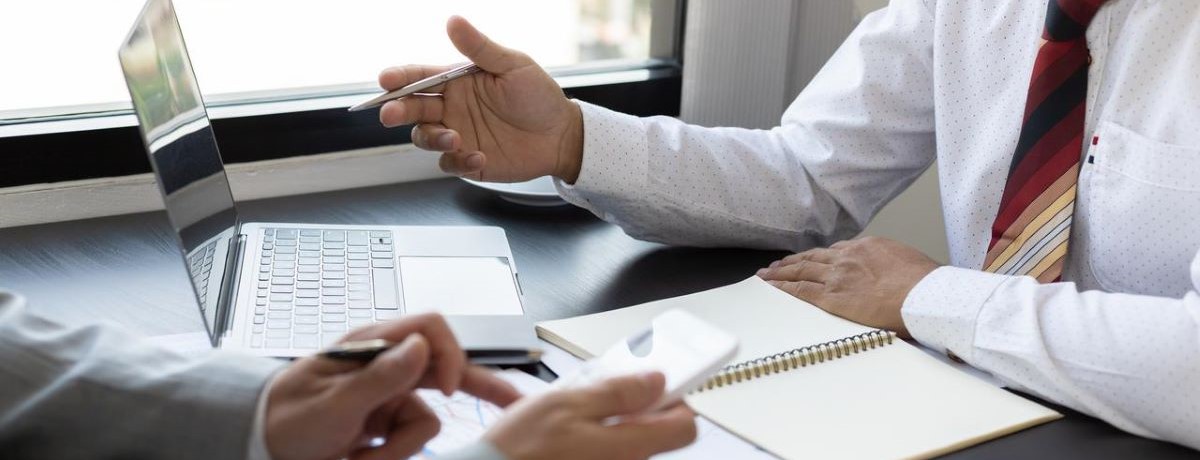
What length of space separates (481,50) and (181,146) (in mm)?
303

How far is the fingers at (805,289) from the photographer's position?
108 centimetres

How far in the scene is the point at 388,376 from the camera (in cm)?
70

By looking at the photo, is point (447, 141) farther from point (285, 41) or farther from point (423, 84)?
point (285, 41)

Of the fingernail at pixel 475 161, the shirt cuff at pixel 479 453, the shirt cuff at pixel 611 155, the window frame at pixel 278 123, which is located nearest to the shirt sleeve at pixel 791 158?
the shirt cuff at pixel 611 155

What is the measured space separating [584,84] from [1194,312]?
920 mm

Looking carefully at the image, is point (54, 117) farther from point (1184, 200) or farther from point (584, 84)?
point (1184, 200)

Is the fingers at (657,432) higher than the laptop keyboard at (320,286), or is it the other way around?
the fingers at (657,432)

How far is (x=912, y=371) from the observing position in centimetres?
95

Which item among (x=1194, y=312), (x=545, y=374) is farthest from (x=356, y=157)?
(x=1194, y=312)

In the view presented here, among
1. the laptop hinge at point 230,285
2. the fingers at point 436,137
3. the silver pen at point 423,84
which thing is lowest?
the laptop hinge at point 230,285

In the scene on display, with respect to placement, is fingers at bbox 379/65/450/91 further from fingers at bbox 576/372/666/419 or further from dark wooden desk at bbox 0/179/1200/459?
fingers at bbox 576/372/666/419

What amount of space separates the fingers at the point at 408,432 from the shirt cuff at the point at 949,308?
0.45m

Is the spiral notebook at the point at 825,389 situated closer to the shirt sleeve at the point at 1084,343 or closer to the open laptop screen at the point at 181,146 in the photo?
the shirt sleeve at the point at 1084,343

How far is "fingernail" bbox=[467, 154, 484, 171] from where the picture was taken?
3.82 ft
